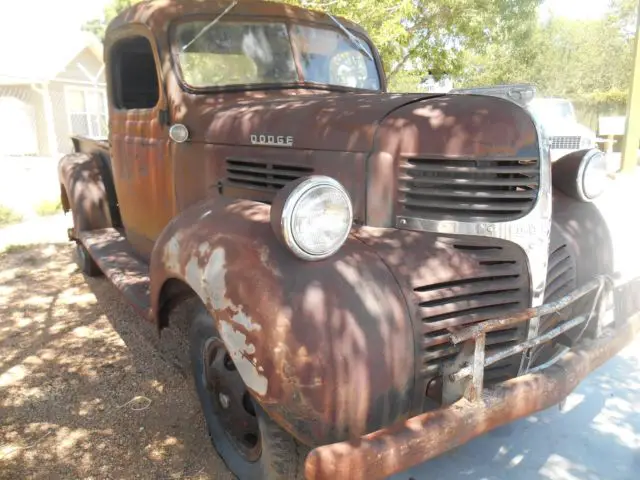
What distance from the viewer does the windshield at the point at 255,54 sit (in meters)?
3.04

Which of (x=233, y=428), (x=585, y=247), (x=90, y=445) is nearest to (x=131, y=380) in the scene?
(x=90, y=445)

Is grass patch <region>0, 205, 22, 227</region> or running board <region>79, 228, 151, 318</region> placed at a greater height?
running board <region>79, 228, 151, 318</region>

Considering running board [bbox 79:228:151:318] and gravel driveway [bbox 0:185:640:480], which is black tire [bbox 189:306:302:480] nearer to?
gravel driveway [bbox 0:185:640:480]

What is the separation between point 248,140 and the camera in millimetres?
2598

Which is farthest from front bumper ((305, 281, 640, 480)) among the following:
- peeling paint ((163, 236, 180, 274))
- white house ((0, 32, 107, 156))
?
white house ((0, 32, 107, 156))

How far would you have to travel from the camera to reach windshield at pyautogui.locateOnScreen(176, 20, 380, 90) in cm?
304

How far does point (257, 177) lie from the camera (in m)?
2.59

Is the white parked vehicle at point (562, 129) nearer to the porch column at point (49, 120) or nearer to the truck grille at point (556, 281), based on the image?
the truck grille at point (556, 281)

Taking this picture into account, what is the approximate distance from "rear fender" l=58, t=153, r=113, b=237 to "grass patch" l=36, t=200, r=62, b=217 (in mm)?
4467

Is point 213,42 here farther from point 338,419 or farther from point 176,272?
point 338,419

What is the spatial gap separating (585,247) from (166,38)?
2.47 m

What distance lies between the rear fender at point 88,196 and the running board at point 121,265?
0.28ft

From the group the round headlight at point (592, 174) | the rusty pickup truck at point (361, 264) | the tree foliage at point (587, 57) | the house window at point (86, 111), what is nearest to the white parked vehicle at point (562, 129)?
the round headlight at point (592, 174)

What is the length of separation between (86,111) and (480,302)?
1951 cm
